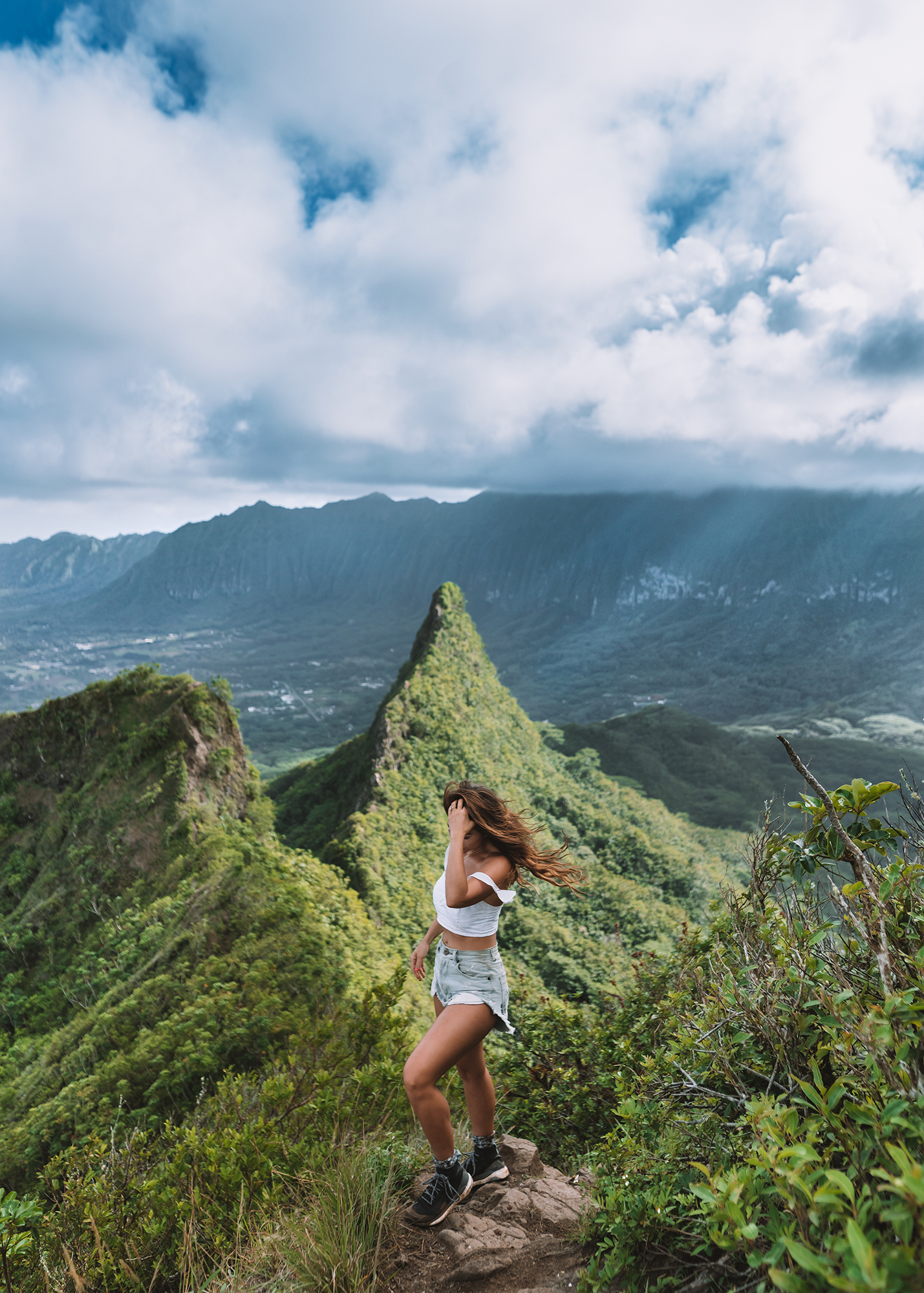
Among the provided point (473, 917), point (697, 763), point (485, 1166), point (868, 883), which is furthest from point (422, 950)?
point (697, 763)

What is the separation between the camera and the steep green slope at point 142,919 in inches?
256

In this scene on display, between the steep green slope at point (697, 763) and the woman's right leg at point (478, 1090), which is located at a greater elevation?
the woman's right leg at point (478, 1090)

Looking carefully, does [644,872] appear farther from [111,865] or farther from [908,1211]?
[908,1211]

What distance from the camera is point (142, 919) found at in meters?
10.1

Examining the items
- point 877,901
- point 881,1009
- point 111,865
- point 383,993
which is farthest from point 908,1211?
point 111,865

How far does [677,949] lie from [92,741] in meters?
14.0

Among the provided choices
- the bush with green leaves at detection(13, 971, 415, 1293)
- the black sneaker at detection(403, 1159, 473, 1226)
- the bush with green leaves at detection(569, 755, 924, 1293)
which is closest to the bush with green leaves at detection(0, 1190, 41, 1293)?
the bush with green leaves at detection(13, 971, 415, 1293)

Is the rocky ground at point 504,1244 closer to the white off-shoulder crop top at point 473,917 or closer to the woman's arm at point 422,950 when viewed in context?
the woman's arm at point 422,950

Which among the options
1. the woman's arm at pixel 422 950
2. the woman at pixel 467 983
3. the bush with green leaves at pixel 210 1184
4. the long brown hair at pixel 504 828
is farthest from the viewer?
the woman's arm at pixel 422 950

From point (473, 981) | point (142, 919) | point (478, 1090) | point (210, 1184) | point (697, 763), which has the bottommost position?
point (697, 763)

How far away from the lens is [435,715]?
22.1 metres

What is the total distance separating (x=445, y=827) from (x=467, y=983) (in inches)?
596

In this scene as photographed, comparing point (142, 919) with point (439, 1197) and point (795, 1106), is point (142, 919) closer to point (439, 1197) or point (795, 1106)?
point (439, 1197)

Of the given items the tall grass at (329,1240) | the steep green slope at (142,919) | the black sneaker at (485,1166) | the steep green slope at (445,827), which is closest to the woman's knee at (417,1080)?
the tall grass at (329,1240)
